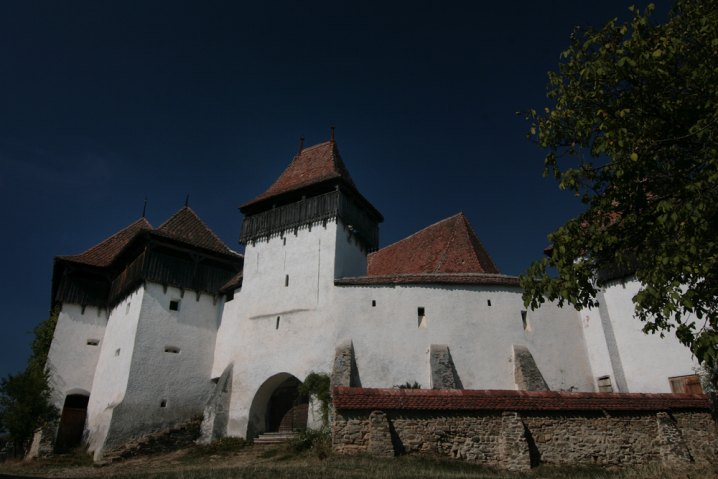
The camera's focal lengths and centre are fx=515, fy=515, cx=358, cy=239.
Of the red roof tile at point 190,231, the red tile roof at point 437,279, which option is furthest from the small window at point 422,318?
the red roof tile at point 190,231

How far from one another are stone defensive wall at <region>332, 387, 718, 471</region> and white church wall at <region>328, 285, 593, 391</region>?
5391 millimetres

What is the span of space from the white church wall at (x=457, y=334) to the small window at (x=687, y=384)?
2.52 metres

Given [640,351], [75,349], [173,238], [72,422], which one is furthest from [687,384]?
[75,349]

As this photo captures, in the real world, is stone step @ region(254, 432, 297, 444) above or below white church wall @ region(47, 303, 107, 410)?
below

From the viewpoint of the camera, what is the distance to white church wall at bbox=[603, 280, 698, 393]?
619 inches

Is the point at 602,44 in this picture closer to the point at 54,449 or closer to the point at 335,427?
the point at 335,427

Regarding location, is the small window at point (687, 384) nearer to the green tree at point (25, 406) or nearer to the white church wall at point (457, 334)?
the white church wall at point (457, 334)

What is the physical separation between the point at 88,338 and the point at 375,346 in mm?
14857

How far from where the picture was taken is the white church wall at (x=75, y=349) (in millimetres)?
22750

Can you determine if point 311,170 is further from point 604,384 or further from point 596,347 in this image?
point 604,384

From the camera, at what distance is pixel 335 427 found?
10.7 m

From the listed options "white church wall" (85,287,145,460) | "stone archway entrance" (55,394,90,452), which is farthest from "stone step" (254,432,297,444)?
"stone archway entrance" (55,394,90,452)

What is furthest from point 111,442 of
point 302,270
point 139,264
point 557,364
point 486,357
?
point 557,364

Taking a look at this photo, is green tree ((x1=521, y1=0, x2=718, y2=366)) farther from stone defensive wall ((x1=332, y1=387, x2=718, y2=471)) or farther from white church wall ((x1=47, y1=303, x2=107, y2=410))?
white church wall ((x1=47, y1=303, x2=107, y2=410))
